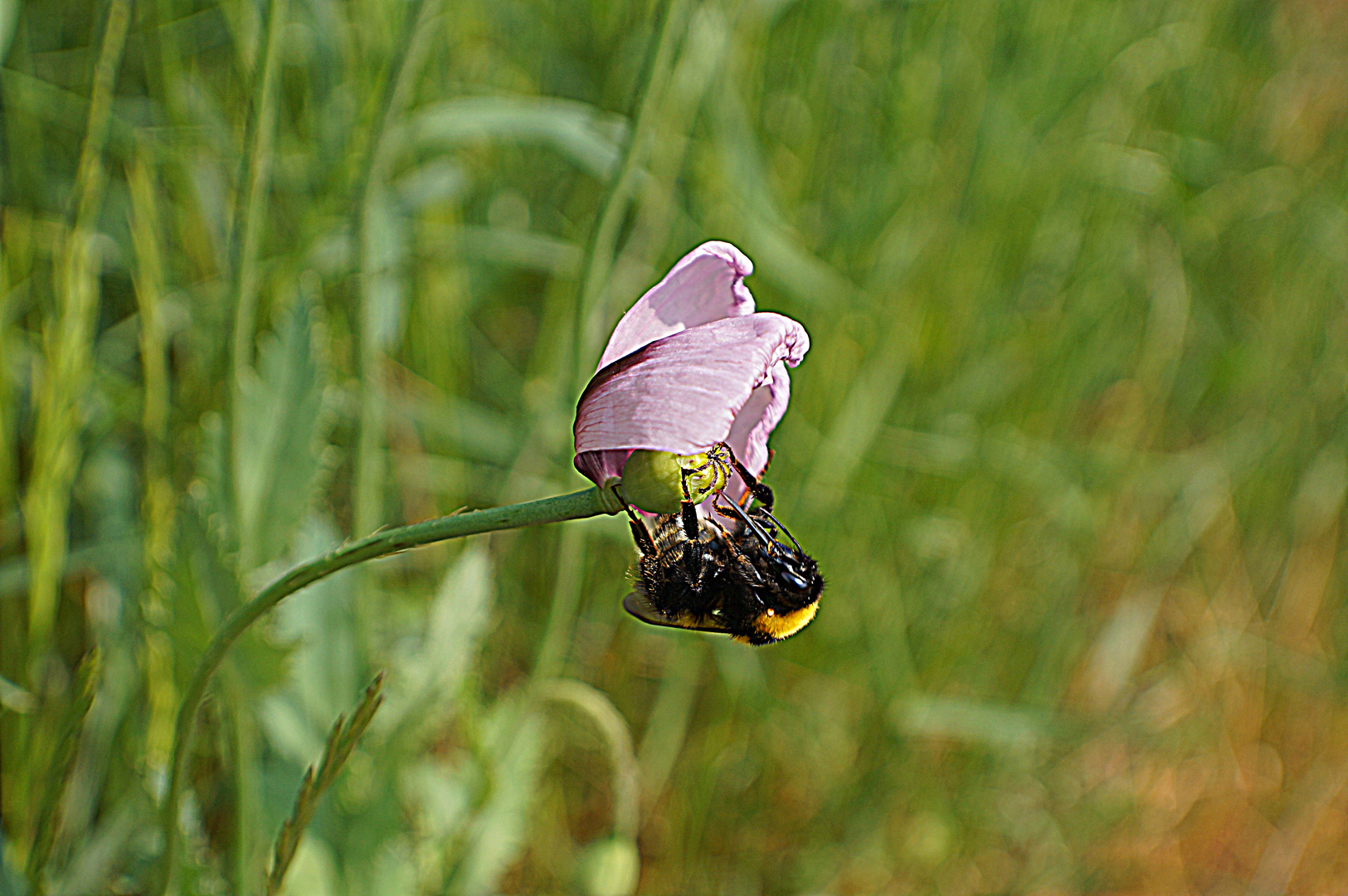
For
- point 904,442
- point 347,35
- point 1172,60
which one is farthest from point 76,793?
point 1172,60

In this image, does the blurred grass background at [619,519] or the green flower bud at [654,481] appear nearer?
the green flower bud at [654,481]

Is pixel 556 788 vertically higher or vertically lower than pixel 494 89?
lower

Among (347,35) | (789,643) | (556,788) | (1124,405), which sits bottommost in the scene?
(556,788)

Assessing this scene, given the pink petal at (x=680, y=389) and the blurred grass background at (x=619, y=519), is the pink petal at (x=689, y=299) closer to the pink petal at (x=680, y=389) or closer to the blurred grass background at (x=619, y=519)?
the pink petal at (x=680, y=389)

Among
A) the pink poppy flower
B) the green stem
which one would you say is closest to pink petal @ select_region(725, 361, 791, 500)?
the pink poppy flower

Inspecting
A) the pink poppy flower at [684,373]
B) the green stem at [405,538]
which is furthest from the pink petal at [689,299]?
the green stem at [405,538]

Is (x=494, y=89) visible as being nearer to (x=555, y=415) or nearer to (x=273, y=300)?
(x=273, y=300)
